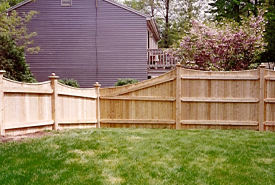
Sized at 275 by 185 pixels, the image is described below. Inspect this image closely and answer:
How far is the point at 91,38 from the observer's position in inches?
678

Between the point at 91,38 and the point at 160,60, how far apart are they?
418cm

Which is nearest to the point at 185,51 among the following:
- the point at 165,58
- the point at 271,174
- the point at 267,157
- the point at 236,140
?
the point at 165,58

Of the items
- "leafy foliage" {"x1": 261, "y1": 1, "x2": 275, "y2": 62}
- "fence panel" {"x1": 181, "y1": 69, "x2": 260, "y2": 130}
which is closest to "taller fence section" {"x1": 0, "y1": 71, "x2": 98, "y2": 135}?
"fence panel" {"x1": 181, "y1": 69, "x2": 260, "y2": 130}

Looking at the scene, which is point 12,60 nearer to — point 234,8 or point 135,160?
point 135,160

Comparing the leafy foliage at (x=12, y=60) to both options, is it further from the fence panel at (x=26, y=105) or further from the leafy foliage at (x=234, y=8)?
the leafy foliage at (x=234, y=8)

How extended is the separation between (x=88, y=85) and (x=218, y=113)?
10456mm

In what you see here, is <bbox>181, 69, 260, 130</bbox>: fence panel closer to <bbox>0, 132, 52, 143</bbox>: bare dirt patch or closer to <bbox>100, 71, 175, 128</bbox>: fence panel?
<bbox>100, 71, 175, 128</bbox>: fence panel

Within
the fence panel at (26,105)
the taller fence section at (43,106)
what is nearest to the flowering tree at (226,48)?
the taller fence section at (43,106)

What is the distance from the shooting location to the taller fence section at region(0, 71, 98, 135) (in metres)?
5.51

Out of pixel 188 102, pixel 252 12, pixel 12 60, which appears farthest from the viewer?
pixel 252 12

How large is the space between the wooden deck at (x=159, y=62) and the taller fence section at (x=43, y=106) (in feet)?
29.0

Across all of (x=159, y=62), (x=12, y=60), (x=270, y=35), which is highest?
(x=270, y=35)

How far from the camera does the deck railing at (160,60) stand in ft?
55.0

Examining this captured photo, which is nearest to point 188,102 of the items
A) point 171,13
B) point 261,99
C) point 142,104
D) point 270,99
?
point 142,104
